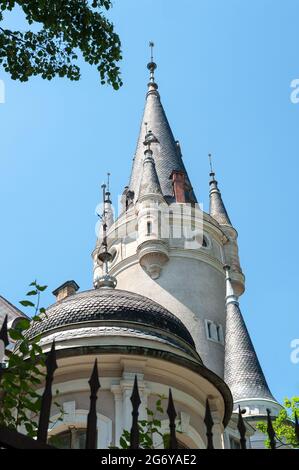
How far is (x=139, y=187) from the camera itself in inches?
1439

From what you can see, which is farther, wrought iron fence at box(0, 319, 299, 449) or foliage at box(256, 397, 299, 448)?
foliage at box(256, 397, 299, 448)

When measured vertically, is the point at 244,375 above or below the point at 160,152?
below

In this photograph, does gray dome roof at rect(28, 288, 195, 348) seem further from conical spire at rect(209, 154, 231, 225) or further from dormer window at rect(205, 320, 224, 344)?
conical spire at rect(209, 154, 231, 225)

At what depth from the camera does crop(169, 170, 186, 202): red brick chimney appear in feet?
120

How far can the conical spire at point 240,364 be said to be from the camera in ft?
90.7

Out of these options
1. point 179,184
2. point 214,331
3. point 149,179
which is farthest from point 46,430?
point 179,184

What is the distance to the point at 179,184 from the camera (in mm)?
37625

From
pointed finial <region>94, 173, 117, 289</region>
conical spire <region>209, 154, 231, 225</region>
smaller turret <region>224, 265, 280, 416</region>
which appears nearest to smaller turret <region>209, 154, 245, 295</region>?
conical spire <region>209, 154, 231, 225</region>

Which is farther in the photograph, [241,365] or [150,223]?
[150,223]

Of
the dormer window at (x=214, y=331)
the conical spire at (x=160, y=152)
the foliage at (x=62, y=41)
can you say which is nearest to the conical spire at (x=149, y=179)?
the conical spire at (x=160, y=152)

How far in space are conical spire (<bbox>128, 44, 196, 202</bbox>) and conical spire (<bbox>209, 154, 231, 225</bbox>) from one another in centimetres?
165

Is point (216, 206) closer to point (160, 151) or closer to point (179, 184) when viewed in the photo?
point (179, 184)

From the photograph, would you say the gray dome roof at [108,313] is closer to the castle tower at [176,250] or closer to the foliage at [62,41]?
the foliage at [62,41]

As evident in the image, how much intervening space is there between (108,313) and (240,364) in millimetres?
13792
